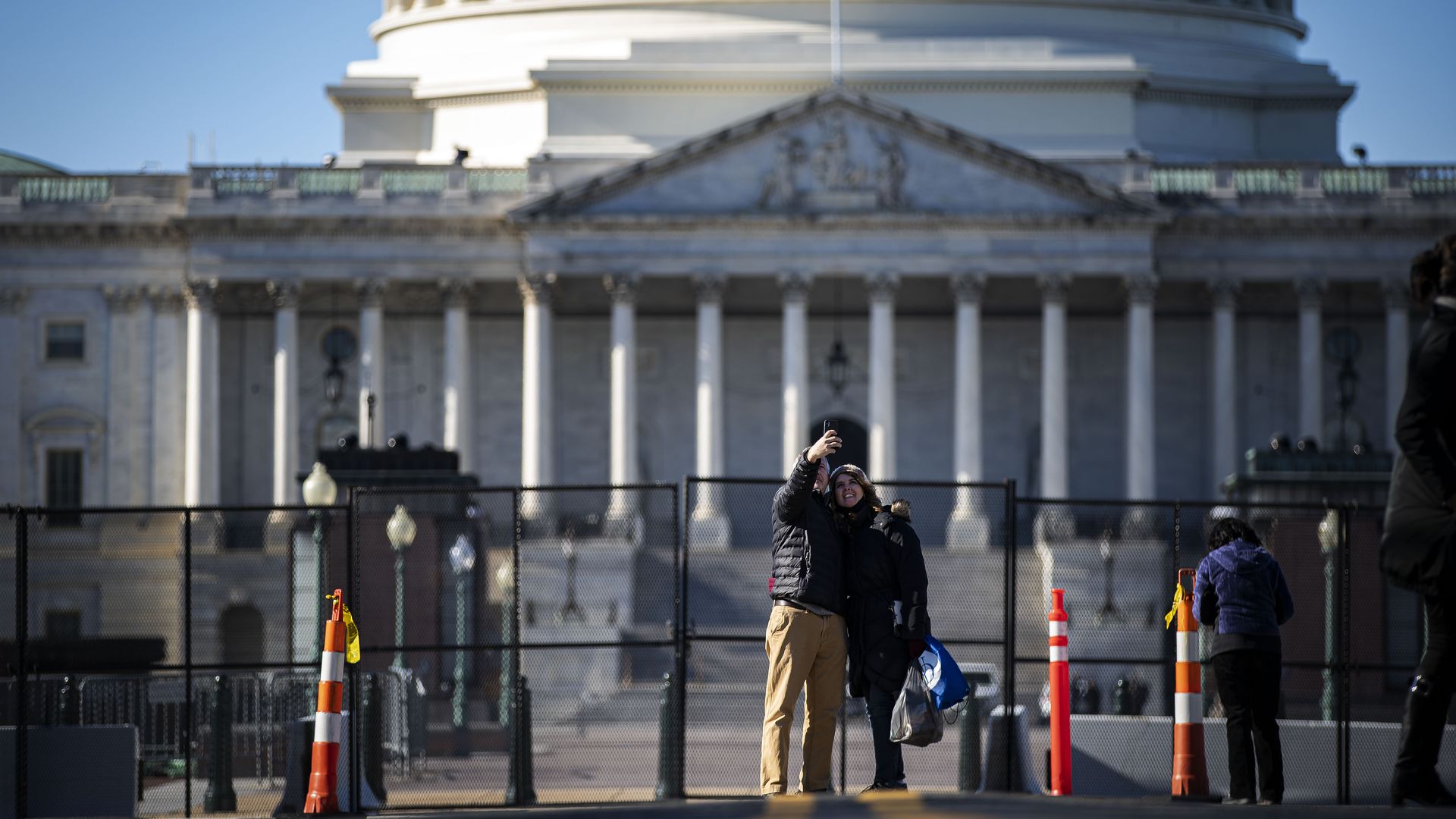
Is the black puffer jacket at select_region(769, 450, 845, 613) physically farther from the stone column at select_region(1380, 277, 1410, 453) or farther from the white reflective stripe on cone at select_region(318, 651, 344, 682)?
the stone column at select_region(1380, 277, 1410, 453)

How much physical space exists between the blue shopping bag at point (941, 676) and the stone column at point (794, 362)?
164ft

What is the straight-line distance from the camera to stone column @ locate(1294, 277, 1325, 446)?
72.5m

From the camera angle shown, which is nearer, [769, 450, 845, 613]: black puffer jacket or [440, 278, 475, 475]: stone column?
[769, 450, 845, 613]: black puffer jacket

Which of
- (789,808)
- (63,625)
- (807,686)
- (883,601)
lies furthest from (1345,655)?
(63,625)

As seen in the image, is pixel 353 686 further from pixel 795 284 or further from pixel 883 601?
pixel 795 284

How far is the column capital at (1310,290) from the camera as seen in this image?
2904 inches

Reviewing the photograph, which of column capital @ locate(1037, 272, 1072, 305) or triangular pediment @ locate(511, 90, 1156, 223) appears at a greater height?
Answer: triangular pediment @ locate(511, 90, 1156, 223)

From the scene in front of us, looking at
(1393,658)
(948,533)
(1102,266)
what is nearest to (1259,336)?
(1102,266)

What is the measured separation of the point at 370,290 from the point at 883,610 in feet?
180

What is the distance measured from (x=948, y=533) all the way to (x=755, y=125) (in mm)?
13341

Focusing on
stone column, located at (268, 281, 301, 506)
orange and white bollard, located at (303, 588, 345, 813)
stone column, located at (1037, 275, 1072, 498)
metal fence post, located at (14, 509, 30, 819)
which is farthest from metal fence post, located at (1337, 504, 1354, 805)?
stone column, located at (268, 281, 301, 506)

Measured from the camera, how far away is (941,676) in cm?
2066

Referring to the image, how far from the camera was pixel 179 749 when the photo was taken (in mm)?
39031

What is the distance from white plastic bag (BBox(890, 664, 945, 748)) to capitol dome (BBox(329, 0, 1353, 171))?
5279 centimetres
